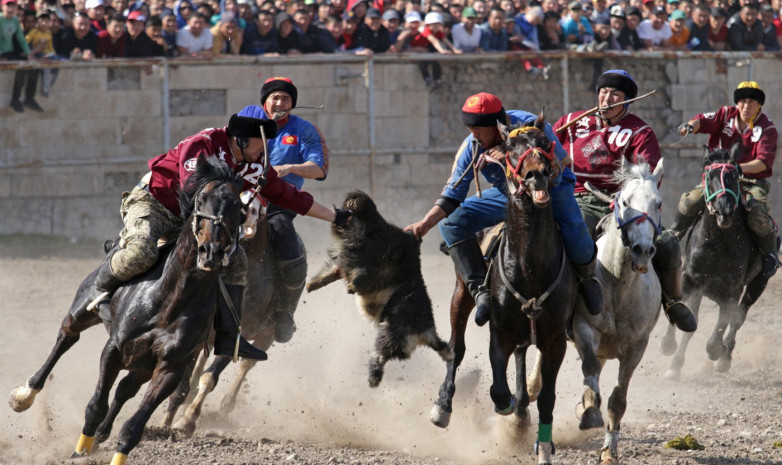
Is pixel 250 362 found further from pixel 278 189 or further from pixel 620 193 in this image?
pixel 620 193

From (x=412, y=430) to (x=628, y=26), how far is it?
10.2 metres

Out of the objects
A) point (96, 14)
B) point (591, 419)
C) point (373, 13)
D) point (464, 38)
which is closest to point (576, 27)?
point (464, 38)

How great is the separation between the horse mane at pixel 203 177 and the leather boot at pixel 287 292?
2.20 m

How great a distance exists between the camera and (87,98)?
14.0 m

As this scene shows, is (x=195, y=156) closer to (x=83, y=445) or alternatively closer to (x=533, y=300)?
(x=83, y=445)

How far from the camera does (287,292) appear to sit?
8367 millimetres

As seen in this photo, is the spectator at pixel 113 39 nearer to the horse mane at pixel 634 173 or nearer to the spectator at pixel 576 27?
Answer: the spectator at pixel 576 27

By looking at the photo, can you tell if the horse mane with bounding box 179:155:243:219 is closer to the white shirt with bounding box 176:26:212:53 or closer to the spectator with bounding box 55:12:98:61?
the spectator with bounding box 55:12:98:61

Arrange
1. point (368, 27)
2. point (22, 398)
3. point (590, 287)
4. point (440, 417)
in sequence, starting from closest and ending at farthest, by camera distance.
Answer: point (590, 287) → point (440, 417) → point (22, 398) → point (368, 27)

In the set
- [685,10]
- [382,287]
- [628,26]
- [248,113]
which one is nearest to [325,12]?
[628,26]

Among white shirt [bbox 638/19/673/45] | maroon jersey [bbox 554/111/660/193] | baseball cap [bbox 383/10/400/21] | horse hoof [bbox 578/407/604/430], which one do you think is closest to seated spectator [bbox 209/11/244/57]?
baseball cap [bbox 383/10/400/21]

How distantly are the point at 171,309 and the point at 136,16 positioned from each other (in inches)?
354

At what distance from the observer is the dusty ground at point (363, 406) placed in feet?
23.3

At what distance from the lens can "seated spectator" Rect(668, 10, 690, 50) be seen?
16547 mm
